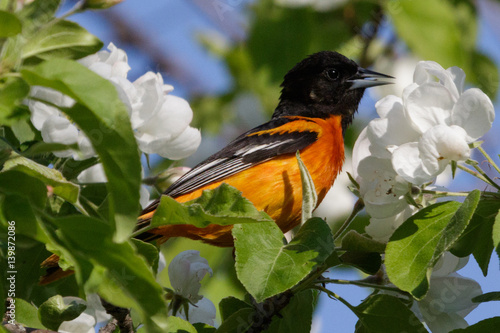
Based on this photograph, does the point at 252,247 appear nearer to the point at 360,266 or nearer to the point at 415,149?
→ the point at 360,266

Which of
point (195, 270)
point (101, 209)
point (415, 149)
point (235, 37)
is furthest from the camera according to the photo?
point (235, 37)

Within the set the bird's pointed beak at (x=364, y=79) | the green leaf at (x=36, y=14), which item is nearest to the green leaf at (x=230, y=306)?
the green leaf at (x=36, y=14)

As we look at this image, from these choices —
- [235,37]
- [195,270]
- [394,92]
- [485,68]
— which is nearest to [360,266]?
[195,270]

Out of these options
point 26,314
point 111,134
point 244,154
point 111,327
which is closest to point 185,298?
point 111,327

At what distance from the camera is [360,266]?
A: 7.38ft

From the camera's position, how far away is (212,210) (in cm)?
178

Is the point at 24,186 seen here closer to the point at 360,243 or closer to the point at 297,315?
the point at 360,243

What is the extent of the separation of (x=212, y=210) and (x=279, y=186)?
1.86 m

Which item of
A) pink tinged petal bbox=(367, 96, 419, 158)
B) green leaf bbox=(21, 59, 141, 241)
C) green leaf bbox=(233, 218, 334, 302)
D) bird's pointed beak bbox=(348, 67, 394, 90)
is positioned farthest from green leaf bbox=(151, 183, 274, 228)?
bird's pointed beak bbox=(348, 67, 394, 90)

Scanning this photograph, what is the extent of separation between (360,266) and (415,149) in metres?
0.44

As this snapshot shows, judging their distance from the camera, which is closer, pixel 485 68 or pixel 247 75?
pixel 485 68

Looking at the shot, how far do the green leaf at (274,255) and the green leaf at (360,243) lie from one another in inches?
7.1

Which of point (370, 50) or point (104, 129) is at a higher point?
point (104, 129)

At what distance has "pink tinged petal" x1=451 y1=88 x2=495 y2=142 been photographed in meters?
2.16
